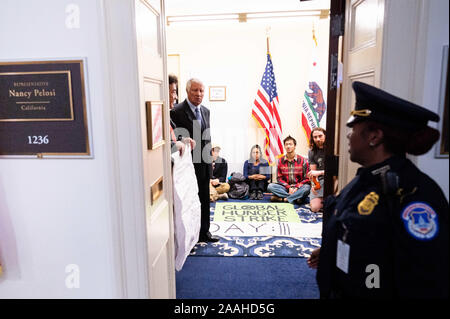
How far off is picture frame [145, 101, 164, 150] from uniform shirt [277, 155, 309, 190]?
3.66 metres

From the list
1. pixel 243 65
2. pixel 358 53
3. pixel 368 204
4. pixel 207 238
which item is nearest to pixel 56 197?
pixel 368 204

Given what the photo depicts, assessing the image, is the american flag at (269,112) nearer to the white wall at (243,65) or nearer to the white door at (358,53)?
the white wall at (243,65)

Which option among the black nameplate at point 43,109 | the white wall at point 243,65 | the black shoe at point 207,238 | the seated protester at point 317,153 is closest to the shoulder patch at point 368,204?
the black nameplate at point 43,109

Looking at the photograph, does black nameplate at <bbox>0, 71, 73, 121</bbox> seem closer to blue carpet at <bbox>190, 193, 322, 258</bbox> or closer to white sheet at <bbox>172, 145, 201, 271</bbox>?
white sheet at <bbox>172, 145, 201, 271</bbox>

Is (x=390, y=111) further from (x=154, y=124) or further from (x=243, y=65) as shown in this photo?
(x=243, y=65)

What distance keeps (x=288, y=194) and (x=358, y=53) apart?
11.8ft

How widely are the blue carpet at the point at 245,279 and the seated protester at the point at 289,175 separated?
200cm

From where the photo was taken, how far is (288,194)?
5023mm

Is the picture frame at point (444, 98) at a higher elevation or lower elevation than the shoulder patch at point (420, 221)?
higher

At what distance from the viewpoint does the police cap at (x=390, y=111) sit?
1.03m

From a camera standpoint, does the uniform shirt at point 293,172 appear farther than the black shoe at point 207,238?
Yes

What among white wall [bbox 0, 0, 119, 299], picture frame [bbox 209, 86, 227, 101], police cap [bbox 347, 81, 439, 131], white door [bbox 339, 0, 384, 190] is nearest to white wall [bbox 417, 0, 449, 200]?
white door [bbox 339, 0, 384, 190]

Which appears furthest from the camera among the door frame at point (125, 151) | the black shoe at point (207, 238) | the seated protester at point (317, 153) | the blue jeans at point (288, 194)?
the blue jeans at point (288, 194)

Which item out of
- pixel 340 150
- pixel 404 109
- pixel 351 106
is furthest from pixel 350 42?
pixel 404 109
